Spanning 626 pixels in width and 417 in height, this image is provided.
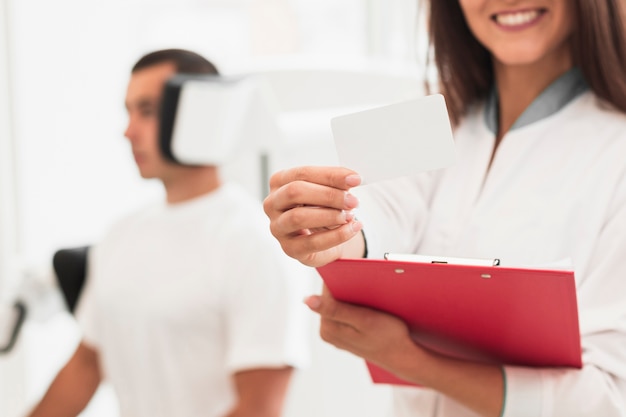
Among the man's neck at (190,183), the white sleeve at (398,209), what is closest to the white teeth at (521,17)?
the white sleeve at (398,209)

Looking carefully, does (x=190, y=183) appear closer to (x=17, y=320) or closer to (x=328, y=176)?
(x=17, y=320)

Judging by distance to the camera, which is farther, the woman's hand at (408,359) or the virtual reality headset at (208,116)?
the virtual reality headset at (208,116)

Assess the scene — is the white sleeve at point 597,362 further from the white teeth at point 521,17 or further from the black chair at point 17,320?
the black chair at point 17,320

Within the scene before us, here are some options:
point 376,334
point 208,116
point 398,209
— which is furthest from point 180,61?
point 376,334

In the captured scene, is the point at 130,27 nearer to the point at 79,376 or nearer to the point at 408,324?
the point at 79,376

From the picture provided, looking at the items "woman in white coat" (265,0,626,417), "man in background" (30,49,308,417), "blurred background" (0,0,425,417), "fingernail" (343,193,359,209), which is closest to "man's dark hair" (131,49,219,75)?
"man in background" (30,49,308,417)

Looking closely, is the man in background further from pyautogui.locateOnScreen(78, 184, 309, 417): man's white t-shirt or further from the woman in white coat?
the woman in white coat

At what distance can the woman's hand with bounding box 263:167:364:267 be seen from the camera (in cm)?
57

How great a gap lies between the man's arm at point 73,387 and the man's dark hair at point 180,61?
442 millimetres

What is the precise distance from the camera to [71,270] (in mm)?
1184

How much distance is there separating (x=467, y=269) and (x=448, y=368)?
0.49 ft

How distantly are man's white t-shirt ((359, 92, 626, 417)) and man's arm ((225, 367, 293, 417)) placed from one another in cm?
33

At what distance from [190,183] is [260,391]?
0.33 metres

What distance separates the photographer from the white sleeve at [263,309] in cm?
113
